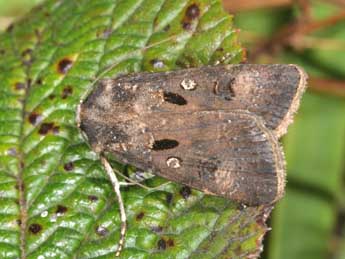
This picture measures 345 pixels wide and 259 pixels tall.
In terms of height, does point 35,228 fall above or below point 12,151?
below

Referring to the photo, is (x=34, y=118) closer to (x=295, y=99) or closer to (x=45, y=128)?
(x=45, y=128)

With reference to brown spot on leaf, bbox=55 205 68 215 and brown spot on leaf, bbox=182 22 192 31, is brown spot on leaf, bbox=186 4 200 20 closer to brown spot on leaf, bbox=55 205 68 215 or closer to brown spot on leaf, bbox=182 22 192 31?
brown spot on leaf, bbox=182 22 192 31

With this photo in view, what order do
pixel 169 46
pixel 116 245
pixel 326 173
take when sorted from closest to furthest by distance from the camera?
pixel 116 245 → pixel 169 46 → pixel 326 173

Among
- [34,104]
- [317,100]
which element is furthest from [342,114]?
[34,104]

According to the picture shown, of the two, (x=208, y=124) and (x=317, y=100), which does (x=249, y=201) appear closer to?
(x=208, y=124)

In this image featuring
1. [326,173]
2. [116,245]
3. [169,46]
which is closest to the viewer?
[116,245]

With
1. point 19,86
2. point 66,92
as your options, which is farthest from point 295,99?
point 19,86

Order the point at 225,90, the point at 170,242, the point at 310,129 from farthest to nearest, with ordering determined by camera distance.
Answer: the point at 310,129
the point at 225,90
the point at 170,242
